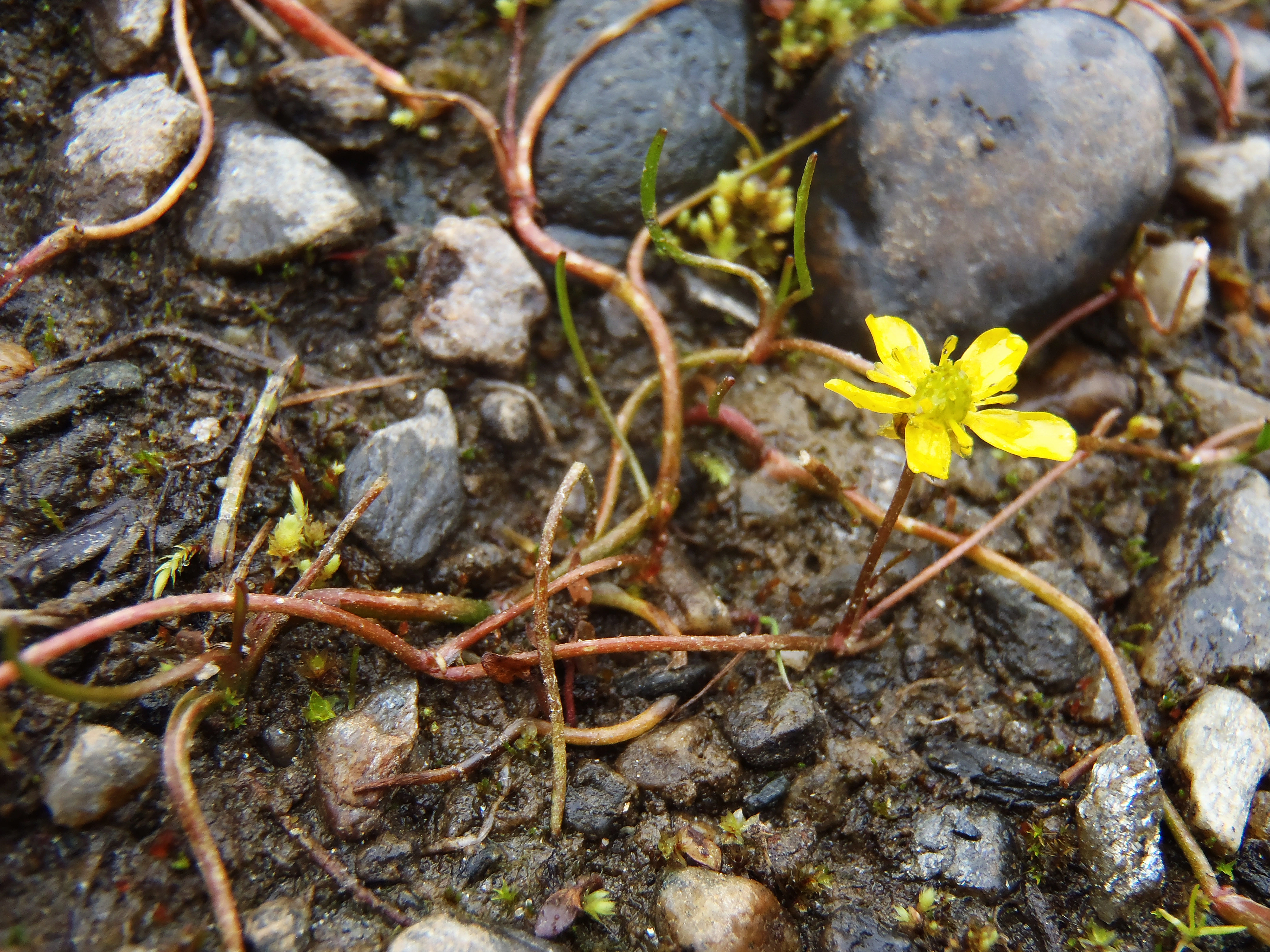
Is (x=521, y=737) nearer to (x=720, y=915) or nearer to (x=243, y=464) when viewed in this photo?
(x=720, y=915)

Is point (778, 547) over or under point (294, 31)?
under

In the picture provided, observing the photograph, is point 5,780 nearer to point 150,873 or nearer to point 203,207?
point 150,873

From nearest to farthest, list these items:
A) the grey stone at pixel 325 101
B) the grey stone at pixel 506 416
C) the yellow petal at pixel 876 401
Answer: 1. the yellow petal at pixel 876 401
2. the grey stone at pixel 506 416
3. the grey stone at pixel 325 101

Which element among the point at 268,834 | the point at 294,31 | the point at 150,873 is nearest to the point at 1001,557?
the point at 268,834

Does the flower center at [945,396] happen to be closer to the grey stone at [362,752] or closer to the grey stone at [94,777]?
the grey stone at [362,752]

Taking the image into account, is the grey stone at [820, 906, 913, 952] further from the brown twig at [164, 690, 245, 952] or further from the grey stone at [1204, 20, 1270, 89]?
the grey stone at [1204, 20, 1270, 89]

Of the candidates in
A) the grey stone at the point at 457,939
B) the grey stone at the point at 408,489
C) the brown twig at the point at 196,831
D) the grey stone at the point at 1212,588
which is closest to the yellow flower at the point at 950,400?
the grey stone at the point at 1212,588

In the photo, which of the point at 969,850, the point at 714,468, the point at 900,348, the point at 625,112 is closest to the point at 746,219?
the point at 625,112
